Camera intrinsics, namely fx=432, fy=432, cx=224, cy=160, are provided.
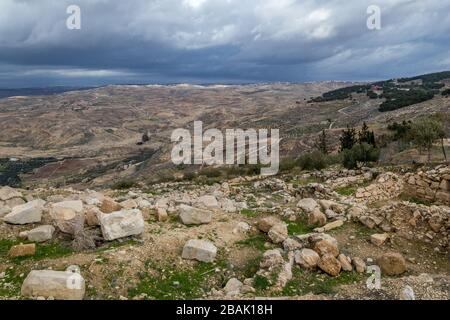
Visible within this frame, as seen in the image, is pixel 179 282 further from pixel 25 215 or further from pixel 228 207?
pixel 228 207

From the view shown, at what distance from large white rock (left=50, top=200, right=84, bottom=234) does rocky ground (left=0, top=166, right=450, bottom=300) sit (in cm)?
3

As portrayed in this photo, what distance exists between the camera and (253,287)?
952 centimetres

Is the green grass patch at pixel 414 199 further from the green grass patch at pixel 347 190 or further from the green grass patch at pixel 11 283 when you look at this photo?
the green grass patch at pixel 11 283

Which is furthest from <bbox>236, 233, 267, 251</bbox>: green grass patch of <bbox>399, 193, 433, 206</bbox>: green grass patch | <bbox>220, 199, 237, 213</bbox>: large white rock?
<bbox>399, 193, 433, 206</bbox>: green grass patch

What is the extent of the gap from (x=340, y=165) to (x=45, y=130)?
16399cm

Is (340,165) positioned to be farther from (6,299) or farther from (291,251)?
(6,299)

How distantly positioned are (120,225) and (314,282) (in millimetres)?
5102

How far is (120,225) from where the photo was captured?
1129 cm

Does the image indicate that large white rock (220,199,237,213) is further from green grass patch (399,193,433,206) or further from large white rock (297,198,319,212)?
green grass patch (399,193,433,206)

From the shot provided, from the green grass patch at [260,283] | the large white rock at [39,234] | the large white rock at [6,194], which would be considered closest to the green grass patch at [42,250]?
the large white rock at [39,234]

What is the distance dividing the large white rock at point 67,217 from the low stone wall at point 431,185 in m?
12.6

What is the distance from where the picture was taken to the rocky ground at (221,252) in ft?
30.8

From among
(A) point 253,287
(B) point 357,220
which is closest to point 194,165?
(B) point 357,220

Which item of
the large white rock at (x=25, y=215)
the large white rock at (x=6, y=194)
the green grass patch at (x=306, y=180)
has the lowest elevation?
the green grass patch at (x=306, y=180)
